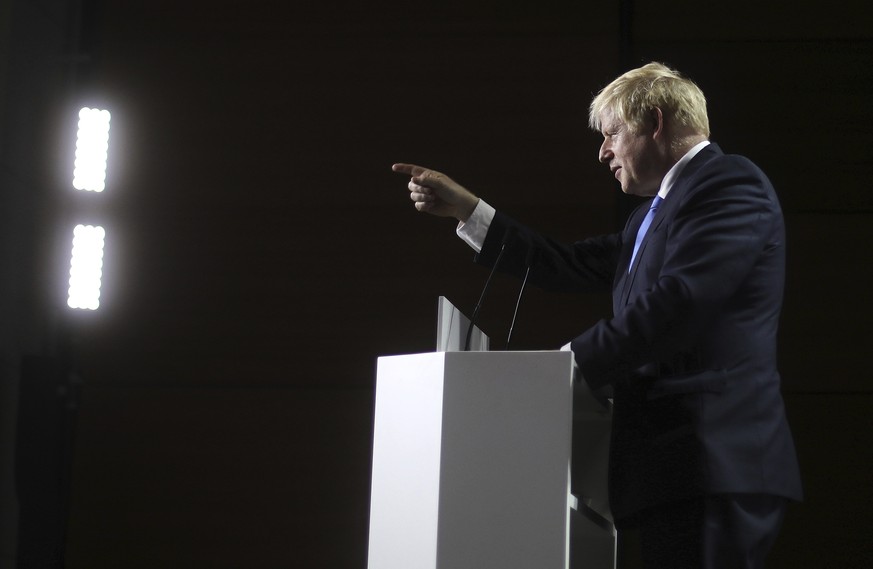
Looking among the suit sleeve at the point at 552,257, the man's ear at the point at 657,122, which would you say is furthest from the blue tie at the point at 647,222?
the suit sleeve at the point at 552,257

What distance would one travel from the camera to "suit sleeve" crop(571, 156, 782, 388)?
5.14 ft

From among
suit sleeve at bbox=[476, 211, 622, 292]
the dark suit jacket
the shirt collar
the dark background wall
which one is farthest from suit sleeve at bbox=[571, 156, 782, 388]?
the dark background wall

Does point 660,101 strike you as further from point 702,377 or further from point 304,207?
point 304,207

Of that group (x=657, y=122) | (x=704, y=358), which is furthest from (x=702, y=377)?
(x=657, y=122)

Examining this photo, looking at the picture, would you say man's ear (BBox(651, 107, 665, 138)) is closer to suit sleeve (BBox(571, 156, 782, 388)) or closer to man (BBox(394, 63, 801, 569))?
man (BBox(394, 63, 801, 569))

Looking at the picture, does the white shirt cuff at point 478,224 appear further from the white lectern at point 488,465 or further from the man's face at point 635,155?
the white lectern at point 488,465

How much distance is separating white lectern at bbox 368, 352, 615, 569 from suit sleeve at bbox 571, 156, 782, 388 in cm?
8

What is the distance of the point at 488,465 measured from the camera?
5.01 ft

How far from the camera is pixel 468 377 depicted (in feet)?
5.08

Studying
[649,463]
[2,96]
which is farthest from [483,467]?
[2,96]

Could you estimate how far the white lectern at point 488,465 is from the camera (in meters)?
1.50

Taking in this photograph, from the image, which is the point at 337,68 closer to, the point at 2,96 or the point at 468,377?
the point at 2,96

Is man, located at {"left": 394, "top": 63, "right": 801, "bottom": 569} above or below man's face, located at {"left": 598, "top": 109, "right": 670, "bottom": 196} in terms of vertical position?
below

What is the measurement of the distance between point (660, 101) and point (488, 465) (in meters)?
0.83
